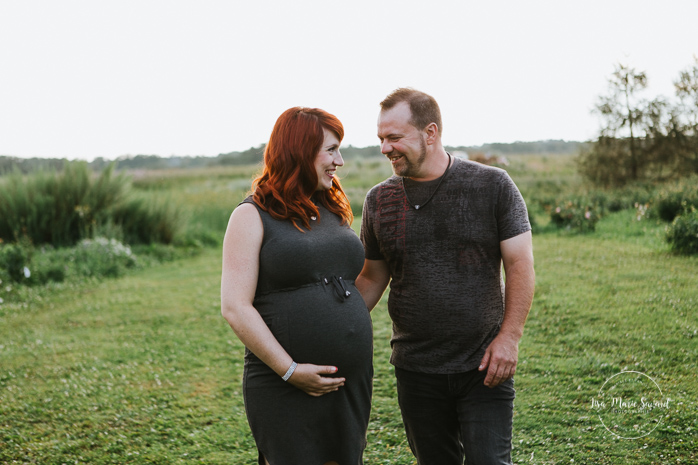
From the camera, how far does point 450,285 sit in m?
2.67

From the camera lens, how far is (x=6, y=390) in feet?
18.7

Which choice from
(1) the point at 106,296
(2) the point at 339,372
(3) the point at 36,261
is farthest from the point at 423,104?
(3) the point at 36,261

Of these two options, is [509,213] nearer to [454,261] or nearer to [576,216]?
[454,261]

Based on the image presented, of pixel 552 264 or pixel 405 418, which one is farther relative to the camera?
pixel 552 264

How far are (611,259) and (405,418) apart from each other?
24.8 ft

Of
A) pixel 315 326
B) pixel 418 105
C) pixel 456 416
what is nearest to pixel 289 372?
pixel 315 326

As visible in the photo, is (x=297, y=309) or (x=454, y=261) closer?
(x=297, y=309)

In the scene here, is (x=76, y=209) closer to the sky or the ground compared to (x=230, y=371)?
closer to the sky

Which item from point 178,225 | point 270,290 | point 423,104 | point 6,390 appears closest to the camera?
point 270,290

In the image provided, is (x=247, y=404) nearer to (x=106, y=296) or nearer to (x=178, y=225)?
(x=106, y=296)

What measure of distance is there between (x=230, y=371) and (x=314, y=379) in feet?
13.6

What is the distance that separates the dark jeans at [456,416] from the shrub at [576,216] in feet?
36.3

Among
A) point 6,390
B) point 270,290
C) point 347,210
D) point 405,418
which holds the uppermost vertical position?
point 347,210

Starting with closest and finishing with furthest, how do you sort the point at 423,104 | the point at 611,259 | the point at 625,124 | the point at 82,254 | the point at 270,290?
the point at 270,290 < the point at 423,104 < the point at 611,259 < the point at 82,254 < the point at 625,124
